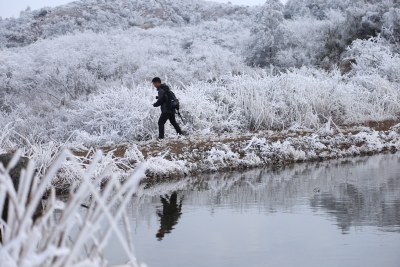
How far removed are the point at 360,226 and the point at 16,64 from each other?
27449mm

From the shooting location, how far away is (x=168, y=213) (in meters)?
9.98

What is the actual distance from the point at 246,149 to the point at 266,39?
18.7 metres

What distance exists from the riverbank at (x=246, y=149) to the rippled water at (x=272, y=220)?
0.69 metres

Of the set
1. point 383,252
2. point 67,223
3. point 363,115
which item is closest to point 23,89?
point 363,115

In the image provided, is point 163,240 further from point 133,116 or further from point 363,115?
point 363,115

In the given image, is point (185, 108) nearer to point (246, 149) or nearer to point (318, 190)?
point (246, 149)

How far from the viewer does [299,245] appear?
7.54 m

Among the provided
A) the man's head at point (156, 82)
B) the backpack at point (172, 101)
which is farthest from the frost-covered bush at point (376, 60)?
the man's head at point (156, 82)

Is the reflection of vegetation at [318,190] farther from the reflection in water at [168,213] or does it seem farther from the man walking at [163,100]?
the man walking at [163,100]

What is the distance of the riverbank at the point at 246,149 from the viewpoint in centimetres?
1384

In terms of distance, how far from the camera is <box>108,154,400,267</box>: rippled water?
23.3 feet

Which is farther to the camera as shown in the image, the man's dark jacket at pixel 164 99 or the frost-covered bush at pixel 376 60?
the frost-covered bush at pixel 376 60

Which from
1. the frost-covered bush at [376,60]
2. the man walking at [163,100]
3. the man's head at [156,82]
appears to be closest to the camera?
the man's head at [156,82]

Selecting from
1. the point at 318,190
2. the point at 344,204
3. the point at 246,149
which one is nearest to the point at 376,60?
the point at 246,149
